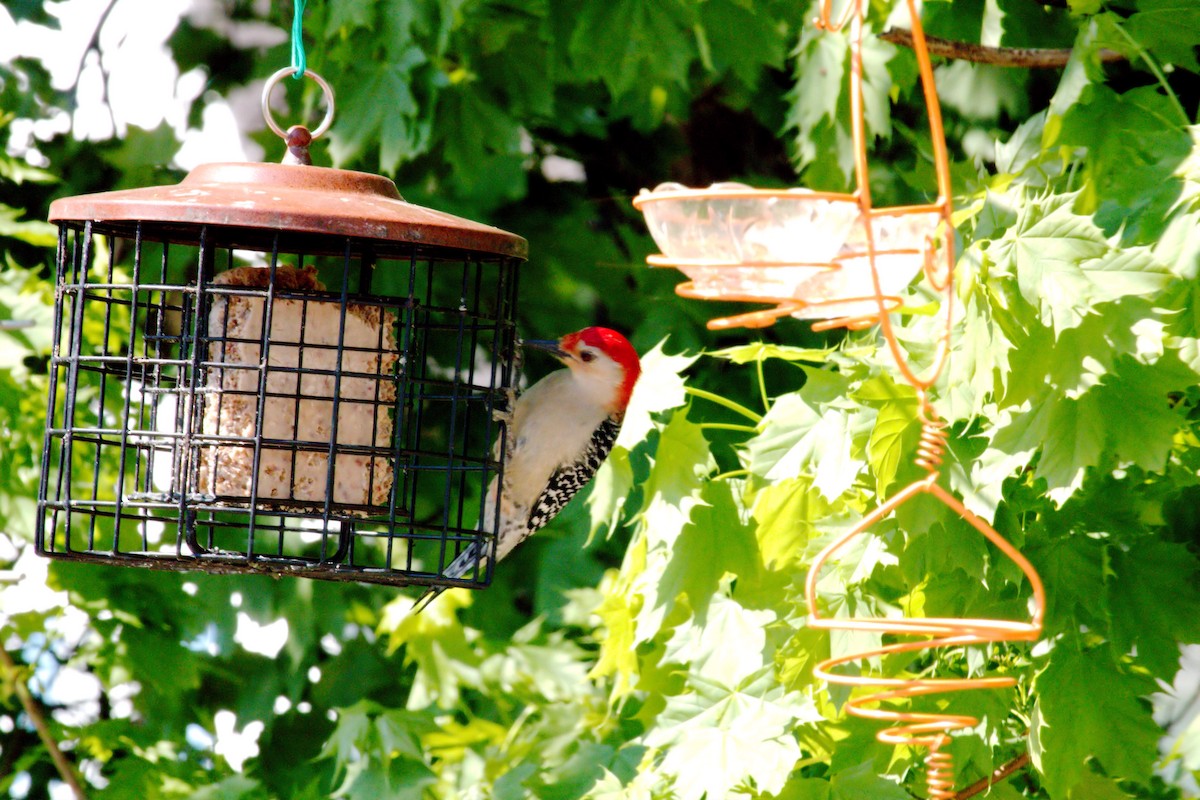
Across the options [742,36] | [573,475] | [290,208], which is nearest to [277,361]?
[290,208]

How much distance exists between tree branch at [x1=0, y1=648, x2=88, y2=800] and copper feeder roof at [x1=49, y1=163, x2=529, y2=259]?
3202 mm

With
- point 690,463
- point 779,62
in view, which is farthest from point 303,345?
point 779,62

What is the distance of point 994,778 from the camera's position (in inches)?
139

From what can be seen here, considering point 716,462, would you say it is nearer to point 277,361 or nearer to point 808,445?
point 808,445

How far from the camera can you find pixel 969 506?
2.98m

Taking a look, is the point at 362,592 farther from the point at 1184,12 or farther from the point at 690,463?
the point at 1184,12

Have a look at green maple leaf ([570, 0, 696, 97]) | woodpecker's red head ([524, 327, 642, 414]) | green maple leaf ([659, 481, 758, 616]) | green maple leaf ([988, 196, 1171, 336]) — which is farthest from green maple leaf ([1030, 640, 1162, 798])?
green maple leaf ([570, 0, 696, 97])

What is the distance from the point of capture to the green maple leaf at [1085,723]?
3.18m

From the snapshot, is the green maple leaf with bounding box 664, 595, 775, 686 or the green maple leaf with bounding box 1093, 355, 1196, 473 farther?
the green maple leaf with bounding box 664, 595, 775, 686

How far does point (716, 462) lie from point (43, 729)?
2.90 metres

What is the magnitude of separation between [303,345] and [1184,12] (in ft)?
7.44

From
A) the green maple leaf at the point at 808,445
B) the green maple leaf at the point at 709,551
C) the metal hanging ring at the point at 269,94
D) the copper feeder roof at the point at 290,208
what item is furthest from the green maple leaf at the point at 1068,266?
the metal hanging ring at the point at 269,94

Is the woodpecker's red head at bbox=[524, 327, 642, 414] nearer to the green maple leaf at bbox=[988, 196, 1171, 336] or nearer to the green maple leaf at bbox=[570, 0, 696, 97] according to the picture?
the green maple leaf at bbox=[570, 0, 696, 97]

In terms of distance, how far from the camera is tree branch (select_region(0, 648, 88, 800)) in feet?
17.4
